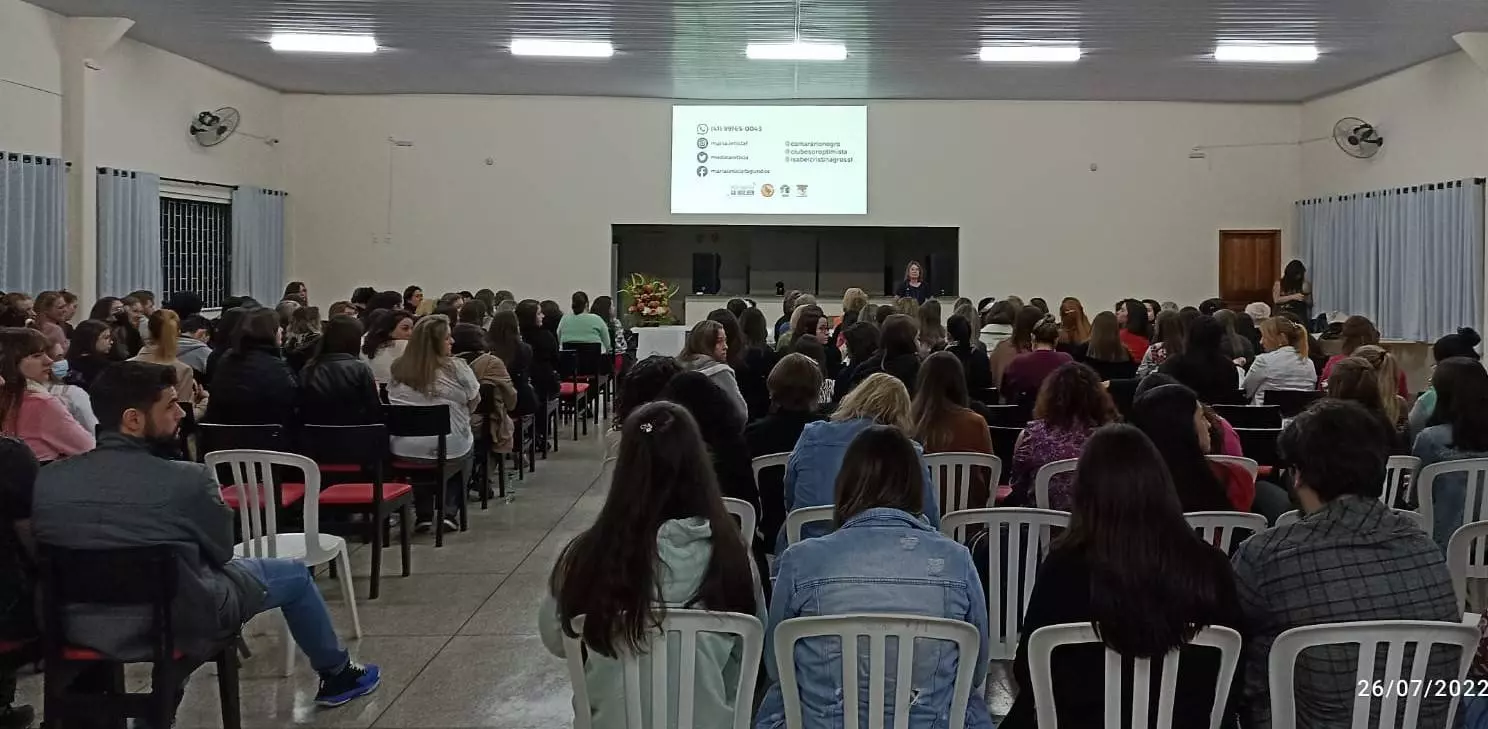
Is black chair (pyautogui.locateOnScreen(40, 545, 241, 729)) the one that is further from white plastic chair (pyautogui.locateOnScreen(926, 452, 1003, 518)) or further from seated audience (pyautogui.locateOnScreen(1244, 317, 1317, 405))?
seated audience (pyautogui.locateOnScreen(1244, 317, 1317, 405))

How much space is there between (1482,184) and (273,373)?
33.1 feet

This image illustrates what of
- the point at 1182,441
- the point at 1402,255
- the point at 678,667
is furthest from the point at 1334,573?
the point at 1402,255

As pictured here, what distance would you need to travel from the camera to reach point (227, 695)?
3.57 m

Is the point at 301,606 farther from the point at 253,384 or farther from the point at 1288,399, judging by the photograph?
the point at 1288,399

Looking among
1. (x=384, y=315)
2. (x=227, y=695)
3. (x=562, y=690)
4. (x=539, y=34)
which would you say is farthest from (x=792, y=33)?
(x=227, y=695)

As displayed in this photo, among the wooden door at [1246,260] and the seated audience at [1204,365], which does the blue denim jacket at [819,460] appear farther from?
the wooden door at [1246,260]

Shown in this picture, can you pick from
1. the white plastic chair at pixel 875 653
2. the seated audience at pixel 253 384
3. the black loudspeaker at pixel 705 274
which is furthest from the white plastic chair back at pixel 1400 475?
the black loudspeaker at pixel 705 274

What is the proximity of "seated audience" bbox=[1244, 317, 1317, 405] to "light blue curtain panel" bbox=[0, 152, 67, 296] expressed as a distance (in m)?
8.56

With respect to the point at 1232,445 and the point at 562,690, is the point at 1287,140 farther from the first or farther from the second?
the point at 562,690

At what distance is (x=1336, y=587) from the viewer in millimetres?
2627

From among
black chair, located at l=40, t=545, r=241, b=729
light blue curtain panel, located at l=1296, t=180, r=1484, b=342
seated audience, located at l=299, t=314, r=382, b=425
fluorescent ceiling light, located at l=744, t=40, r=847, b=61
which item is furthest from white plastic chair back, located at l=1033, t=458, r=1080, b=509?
light blue curtain panel, located at l=1296, t=180, r=1484, b=342

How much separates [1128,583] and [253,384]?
15.2 ft

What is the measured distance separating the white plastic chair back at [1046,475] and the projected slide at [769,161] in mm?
11009

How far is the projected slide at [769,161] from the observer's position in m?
15.1
